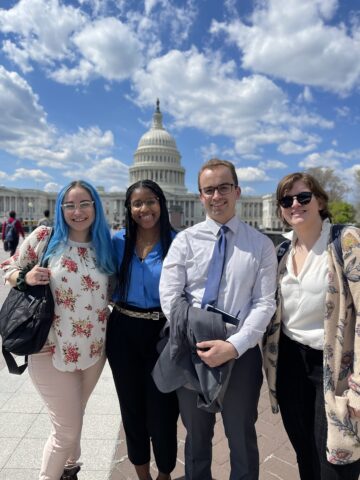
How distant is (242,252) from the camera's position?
2648 mm

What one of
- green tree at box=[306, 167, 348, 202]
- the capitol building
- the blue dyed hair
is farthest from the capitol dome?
the blue dyed hair

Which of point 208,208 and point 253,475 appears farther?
point 208,208

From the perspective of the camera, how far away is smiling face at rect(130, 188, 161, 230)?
3158 mm

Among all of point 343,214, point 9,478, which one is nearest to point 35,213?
point 343,214

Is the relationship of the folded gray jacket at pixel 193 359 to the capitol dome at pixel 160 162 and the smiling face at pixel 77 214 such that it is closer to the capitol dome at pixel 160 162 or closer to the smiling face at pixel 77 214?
the smiling face at pixel 77 214

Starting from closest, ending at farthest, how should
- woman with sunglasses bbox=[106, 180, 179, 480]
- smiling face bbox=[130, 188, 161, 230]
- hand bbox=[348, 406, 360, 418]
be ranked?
hand bbox=[348, 406, 360, 418] → woman with sunglasses bbox=[106, 180, 179, 480] → smiling face bbox=[130, 188, 161, 230]

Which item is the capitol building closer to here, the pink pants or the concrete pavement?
the concrete pavement

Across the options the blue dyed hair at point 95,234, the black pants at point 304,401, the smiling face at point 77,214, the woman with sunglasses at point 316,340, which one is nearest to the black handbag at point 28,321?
the blue dyed hair at point 95,234

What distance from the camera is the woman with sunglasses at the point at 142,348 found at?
3006 mm

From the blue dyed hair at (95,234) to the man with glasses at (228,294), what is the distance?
630 mm

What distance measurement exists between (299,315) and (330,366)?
1.23ft

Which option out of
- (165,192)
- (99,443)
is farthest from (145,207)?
(165,192)

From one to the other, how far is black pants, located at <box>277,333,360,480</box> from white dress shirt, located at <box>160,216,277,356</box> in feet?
1.21

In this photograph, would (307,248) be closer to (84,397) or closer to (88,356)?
(88,356)
